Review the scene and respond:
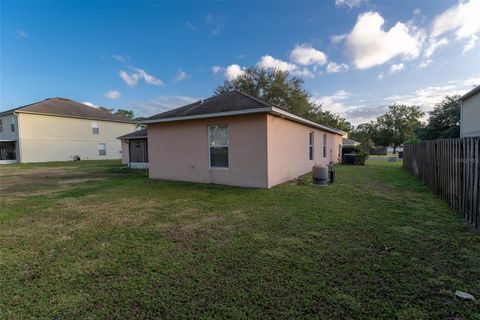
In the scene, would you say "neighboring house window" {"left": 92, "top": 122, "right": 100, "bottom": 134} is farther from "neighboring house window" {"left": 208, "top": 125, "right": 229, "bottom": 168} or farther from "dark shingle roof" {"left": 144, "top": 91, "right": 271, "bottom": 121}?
"neighboring house window" {"left": 208, "top": 125, "right": 229, "bottom": 168}

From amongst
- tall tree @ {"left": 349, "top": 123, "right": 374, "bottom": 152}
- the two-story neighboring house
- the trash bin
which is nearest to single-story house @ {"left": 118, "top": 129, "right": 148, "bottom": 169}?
the two-story neighboring house

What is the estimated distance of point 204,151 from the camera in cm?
873

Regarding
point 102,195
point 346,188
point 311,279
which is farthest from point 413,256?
point 102,195

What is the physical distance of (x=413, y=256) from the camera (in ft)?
9.72

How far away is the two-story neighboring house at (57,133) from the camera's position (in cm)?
2206

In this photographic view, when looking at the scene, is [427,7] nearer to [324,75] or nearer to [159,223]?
[324,75]

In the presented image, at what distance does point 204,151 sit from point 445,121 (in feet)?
91.7

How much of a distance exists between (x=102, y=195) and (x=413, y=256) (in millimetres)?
7919

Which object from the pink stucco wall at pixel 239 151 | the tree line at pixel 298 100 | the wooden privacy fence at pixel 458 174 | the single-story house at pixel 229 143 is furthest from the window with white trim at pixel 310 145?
the wooden privacy fence at pixel 458 174

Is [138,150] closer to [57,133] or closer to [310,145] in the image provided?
[310,145]

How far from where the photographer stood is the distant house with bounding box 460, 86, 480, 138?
12727 mm

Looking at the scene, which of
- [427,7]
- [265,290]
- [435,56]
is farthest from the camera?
[435,56]

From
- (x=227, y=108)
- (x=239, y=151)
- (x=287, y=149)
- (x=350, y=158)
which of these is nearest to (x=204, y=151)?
(x=239, y=151)

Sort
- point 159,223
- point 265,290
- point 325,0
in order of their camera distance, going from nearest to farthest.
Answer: point 265,290 → point 159,223 → point 325,0
